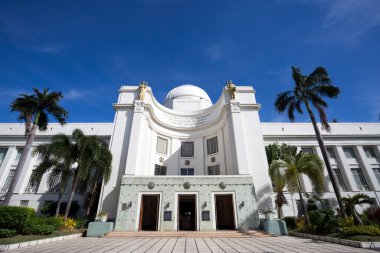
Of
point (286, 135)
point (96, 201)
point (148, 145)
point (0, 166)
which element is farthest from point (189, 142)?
point (0, 166)

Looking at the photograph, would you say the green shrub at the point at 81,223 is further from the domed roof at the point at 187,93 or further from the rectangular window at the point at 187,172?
the domed roof at the point at 187,93

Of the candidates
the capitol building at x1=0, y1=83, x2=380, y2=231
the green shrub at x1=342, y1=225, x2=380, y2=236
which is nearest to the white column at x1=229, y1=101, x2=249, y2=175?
the capitol building at x1=0, y1=83, x2=380, y2=231

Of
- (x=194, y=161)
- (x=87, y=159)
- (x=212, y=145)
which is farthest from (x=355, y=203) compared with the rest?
(x=87, y=159)

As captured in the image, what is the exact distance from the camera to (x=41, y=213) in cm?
2034

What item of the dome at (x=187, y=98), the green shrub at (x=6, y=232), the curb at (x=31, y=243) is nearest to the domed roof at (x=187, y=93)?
the dome at (x=187, y=98)

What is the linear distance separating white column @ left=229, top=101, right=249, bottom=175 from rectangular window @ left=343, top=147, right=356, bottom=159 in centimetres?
1909

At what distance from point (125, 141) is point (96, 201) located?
21.7 feet

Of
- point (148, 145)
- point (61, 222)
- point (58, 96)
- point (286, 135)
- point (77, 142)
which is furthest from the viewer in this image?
point (286, 135)

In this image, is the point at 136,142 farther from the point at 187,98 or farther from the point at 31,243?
the point at 187,98

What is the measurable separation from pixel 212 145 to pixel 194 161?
10.2 feet

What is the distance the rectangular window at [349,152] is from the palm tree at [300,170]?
1700cm

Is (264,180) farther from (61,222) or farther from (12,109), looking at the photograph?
(12,109)

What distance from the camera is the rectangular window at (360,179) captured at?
24.2m

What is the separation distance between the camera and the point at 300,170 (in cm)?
1500
